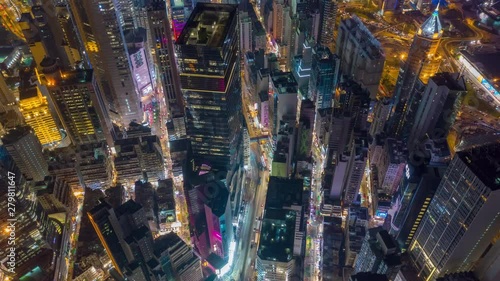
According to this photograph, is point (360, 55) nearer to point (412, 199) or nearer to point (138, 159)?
point (412, 199)

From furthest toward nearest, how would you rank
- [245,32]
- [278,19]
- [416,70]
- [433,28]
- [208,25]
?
[278,19], [245,32], [416,70], [433,28], [208,25]

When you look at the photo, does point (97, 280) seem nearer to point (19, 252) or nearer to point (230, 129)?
point (19, 252)

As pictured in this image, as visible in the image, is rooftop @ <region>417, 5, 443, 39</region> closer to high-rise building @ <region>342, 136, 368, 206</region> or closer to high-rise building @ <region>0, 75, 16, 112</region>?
high-rise building @ <region>342, 136, 368, 206</region>

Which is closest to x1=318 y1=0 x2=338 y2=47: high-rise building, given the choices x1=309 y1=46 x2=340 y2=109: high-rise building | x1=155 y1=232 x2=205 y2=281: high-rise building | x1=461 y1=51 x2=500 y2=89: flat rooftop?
x1=309 y1=46 x2=340 y2=109: high-rise building

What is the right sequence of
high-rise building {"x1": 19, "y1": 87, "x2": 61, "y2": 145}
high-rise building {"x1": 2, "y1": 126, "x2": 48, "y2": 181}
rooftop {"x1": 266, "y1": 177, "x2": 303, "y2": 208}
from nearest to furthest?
rooftop {"x1": 266, "y1": 177, "x2": 303, "y2": 208} < high-rise building {"x1": 2, "y1": 126, "x2": 48, "y2": 181} < high-rise building {"x1": 19, "y1": 87, "x2": 61, "y2": 145}

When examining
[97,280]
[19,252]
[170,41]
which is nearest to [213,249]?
[97,280]

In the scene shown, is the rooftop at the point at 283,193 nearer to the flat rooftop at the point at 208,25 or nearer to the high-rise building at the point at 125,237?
A: the high-rise building at the point at 125,237

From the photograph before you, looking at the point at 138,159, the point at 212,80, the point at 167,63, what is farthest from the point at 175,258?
the point at 167,63
